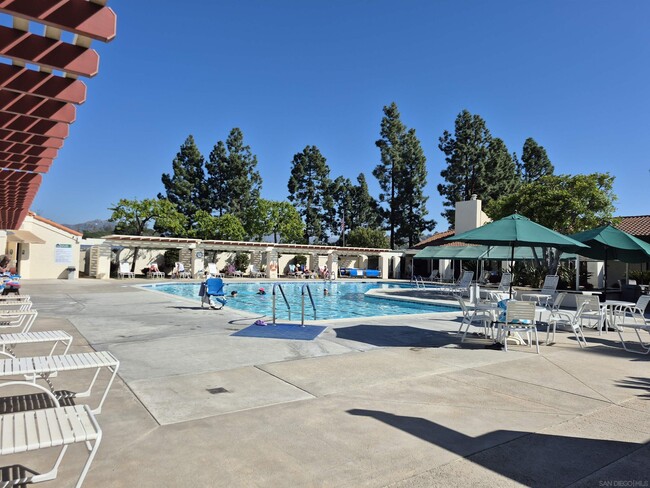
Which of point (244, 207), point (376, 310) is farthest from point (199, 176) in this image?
point (376, 310)

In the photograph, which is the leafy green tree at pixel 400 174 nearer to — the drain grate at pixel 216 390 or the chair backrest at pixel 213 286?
the chair backrest at pixel 213 286

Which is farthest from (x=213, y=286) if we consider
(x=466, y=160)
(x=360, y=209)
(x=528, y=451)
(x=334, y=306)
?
(x=360, y=209)

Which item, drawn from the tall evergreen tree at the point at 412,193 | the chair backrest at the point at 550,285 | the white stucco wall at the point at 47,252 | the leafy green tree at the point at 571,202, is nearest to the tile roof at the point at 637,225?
the leafy green tree at the point at 571,202

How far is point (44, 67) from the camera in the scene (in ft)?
10.5

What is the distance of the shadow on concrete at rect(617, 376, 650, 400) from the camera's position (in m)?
5.09

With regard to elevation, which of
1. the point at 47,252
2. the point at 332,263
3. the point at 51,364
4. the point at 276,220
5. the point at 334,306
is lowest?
the point at 334,306

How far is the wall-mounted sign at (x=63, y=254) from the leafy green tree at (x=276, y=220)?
71.2 ft

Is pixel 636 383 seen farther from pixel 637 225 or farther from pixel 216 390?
pixel 637 225

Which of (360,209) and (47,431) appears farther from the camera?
(360,209)

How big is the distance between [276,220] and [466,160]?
2011 centimetres

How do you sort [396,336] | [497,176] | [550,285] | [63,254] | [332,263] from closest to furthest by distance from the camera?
[396,336], [550,285], [63,254], [332,263], [497,176]

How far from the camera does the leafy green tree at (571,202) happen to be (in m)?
20.3

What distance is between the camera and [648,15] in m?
11.0

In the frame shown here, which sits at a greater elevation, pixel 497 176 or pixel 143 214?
pixel 497 176
